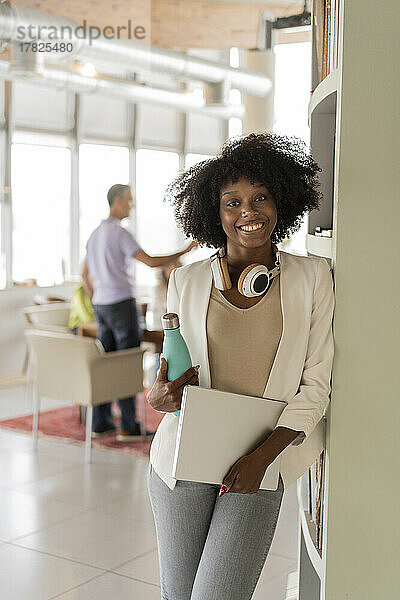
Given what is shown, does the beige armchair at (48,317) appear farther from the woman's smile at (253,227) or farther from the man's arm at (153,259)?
the woman's smile at (253,227)

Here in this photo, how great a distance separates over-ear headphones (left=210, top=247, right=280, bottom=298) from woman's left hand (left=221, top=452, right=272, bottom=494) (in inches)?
16.2

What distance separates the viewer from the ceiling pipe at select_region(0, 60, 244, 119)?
313 inches

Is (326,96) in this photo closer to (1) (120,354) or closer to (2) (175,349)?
(2) (175,349)

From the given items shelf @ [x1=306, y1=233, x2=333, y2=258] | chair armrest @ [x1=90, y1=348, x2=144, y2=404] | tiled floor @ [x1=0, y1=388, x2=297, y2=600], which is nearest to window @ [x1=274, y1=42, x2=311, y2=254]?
chair armrest @ [x1=90, y1=348, x2=144, y2=404]

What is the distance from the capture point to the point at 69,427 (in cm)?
650

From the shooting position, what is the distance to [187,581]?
2.13 metres

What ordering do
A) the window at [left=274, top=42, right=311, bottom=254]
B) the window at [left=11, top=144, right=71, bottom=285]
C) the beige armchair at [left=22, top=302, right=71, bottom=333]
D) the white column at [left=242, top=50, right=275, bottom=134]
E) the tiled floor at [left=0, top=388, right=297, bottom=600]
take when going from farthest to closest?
the window at [left=274, top=42, right=311, bottom=254] < the window at [left=11, top=144, right=71, bottom=285] < the white column at [left=242, top=50, right=275, bottom=134] < the beige armchair at [left=22, top=302, right=71, bottom=333] < the tiled floor at [left=0, top=388, right=297, bottom=600]

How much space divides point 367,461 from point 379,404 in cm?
15

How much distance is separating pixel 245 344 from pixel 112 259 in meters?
4.09

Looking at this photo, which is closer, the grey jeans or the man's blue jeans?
the grey jeans

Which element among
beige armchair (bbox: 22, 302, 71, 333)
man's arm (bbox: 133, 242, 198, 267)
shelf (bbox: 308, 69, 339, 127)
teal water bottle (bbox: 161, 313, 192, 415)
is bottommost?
beige armchair (bbox: 22, 302, 71, 333)

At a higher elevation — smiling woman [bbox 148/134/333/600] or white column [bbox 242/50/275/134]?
white column [bbox 242/50/275/134]

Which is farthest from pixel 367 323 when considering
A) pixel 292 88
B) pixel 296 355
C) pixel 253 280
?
pixel 292 88

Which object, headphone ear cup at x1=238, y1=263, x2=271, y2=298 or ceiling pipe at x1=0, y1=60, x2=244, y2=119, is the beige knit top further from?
ceiling pipe at x1=0, y1=60, x2=244, y2=119
